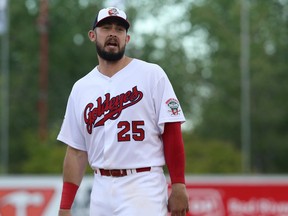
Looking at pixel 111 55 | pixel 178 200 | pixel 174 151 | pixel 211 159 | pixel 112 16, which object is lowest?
pixel 211 159

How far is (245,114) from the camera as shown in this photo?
34812 mm

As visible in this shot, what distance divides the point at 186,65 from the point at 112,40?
3607cm

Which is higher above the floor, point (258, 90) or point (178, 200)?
point (258, 90)

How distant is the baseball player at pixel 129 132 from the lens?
5.62 metres

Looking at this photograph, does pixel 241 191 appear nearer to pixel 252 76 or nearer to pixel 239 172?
pixel 239 172

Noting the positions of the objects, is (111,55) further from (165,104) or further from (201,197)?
(201,197)

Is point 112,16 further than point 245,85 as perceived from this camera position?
No

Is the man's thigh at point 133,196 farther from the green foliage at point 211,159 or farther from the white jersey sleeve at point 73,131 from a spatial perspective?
the green foliage at point 211,159

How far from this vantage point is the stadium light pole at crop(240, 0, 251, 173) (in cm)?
3462

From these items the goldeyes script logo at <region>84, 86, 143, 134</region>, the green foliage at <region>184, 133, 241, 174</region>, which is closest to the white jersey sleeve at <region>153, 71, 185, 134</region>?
the goldeyes script logo at <region>84, 86, 143, 134</region>

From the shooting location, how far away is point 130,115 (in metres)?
5.69

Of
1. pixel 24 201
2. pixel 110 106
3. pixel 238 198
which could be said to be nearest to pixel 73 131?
pixel 110 106

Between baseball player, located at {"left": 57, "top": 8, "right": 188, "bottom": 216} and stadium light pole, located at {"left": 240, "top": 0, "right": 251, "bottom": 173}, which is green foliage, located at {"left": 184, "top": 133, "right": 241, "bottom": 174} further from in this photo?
baseball player, located at {"left": 57, "top": 8, "right": 188, "bottom": 216}

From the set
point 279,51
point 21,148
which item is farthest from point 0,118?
point 279,51
